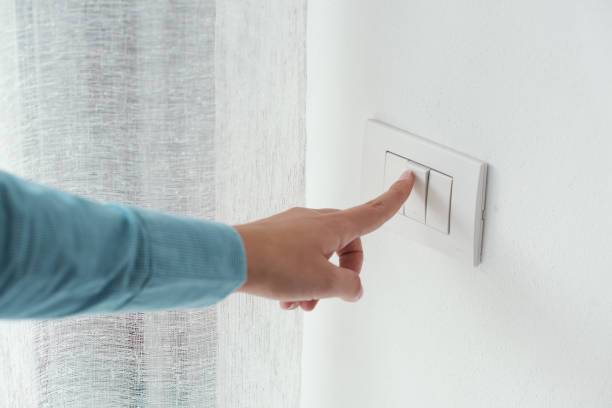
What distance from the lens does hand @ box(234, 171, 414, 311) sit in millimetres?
512

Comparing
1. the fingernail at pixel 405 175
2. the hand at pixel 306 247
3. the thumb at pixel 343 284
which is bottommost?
the thumb at pixel 343 284

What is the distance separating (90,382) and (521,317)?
42 cm

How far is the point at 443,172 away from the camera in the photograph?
0.60 m

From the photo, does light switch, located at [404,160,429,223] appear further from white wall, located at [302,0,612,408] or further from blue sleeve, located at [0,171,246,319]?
blue sleeve, located at [0,171,246,319]

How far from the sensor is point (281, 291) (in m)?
0.52

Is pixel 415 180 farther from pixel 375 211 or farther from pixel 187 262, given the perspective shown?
pixel 187 262

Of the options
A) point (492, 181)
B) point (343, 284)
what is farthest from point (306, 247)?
point (492, 181)

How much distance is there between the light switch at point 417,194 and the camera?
0.61m

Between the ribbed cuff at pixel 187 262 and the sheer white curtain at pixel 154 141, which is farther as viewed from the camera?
the sheer white curtain at pixel 154 141

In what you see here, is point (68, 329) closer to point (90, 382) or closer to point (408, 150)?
point (90, 382)

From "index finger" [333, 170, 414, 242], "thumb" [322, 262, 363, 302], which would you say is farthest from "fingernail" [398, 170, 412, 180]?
"thumb" [322, 262, 363, 302]

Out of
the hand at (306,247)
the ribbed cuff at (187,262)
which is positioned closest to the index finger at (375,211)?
the hand at (306,247)

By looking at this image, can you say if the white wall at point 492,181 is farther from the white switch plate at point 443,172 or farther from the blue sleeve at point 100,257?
the blue sleeve at point 100,257

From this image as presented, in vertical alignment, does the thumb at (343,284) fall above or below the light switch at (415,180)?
below
